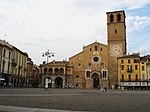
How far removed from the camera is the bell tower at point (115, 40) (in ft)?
229

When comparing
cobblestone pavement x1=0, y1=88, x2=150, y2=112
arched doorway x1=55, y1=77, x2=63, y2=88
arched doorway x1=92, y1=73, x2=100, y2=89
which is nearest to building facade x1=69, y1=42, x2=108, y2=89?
arched doorway x1=92, y1=73, x2=100, y2=89

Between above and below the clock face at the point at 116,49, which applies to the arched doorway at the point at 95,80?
below

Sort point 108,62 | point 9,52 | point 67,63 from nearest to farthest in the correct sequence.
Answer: point 9,52
point 108,62
point 67,63

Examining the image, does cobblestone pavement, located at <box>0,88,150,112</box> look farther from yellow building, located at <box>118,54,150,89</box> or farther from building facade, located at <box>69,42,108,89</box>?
building facade, located at <box>69,42,108,89</box>

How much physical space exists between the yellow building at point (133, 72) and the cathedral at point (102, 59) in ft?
11.1

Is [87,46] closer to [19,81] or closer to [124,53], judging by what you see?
[124,53]

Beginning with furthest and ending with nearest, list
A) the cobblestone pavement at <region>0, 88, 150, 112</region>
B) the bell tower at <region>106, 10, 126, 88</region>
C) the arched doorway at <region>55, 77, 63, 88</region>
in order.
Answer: the arched doorway at <region>55, 77, 63, 88</region>
the bell tower at <region>106, 10, 126, 88</region>
the cobblestone pavement at <region>0, 88, 150, 112</region>

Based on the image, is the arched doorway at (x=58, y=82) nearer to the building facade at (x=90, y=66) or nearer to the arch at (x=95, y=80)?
the building facade at (x=90, y=66)

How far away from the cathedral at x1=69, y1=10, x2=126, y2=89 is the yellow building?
3.38 meters

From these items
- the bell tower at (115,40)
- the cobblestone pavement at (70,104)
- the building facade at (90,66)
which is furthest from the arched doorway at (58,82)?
the cobblestone pavement at (70,104)

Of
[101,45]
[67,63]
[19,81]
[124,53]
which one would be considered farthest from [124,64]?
[19,81]

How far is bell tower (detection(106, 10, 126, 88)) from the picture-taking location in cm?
6981

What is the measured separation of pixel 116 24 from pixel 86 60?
1510 centimetres

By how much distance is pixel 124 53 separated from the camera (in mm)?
70500
